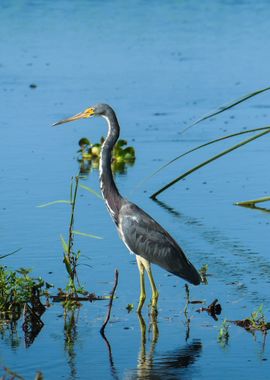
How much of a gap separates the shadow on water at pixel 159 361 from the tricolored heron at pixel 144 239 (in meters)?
0.60

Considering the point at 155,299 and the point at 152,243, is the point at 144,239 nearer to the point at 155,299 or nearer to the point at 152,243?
the point at 152,243

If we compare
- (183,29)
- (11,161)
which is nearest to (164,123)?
(11,161)

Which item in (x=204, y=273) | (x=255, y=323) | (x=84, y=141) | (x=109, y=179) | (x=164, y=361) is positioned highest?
(x=84, y=141)

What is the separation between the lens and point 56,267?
8781 millimetres

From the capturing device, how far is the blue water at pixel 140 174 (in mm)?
7113

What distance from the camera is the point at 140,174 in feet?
38.6

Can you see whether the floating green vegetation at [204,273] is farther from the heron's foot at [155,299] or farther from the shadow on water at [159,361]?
the shadow on water at [159,361]

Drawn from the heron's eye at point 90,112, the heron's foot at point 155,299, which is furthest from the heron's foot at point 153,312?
the heron's eye at point 90,112

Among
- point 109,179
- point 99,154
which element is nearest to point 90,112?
point 109,179

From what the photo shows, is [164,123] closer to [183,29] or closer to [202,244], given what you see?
[202,244]

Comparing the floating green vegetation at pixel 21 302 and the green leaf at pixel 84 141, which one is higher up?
the green leaf at pixel 84 141

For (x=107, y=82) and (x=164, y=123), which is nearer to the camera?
(x=164, y=123)

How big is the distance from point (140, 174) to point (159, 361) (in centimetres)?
498

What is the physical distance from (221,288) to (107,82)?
873 centimetres
